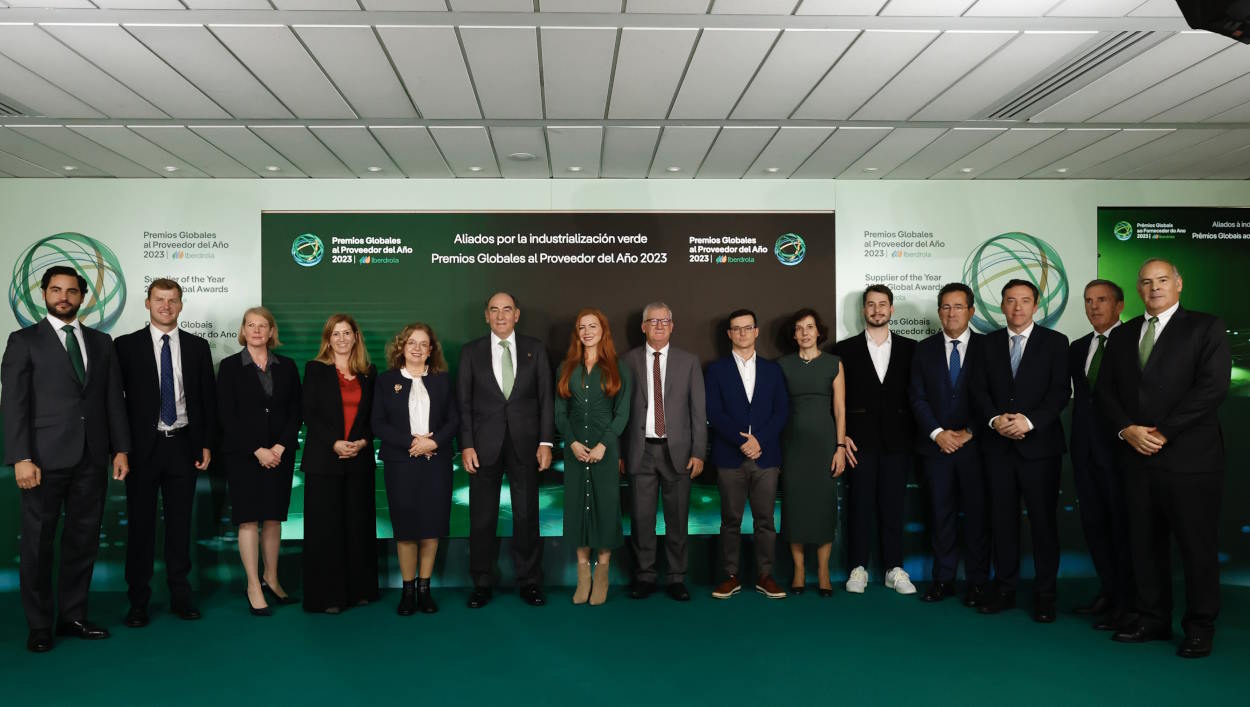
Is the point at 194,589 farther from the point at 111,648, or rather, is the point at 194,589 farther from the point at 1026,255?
the point at 1026,255

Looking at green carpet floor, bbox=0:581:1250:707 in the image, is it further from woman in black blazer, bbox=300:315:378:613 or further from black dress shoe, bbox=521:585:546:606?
A: woman in black blazer, bbox=300:315:378:613

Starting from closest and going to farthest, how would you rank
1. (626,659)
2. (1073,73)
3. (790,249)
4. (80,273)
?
(1073,73) < (626,659) < (80,273) < (790,249)

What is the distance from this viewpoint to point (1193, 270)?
18.2ft

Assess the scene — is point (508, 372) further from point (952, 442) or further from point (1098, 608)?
point (1098, 608)

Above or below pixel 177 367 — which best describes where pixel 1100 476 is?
below

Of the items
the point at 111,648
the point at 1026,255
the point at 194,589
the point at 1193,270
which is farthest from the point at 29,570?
the point at 1193,270

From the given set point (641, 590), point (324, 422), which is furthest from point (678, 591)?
point (324, 422)

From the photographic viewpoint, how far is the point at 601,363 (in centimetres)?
471

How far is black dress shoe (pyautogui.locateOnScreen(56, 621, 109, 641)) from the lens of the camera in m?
4.09

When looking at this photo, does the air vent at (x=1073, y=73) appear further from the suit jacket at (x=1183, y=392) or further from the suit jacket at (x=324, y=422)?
the suit jacket at (x=324, y=422)

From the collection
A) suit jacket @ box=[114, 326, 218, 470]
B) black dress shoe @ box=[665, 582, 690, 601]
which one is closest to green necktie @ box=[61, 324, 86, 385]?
suit jacket @ box=[114, 326, 218, 470]

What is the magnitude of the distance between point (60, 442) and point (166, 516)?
0.75m

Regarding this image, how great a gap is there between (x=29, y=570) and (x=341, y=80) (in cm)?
296

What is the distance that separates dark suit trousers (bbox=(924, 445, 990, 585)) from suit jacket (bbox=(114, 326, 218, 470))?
4386 mm
